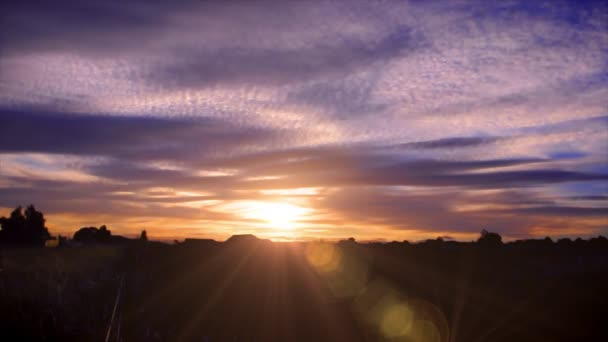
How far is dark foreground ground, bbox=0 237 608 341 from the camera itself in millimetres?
25703

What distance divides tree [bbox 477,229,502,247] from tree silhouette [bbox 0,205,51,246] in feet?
102

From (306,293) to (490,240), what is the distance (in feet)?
47.5

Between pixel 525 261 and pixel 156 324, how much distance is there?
20441 mm

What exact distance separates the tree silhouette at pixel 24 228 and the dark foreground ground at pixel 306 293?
953cm

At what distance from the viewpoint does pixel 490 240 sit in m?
39.5

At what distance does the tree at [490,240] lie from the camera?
126 ft

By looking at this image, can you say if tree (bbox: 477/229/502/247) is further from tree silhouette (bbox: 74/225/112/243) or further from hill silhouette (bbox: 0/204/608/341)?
tree silhouette (bbox: 74/225/112/243)

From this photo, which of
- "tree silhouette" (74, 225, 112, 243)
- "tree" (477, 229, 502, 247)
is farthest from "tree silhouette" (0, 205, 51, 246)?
"tree" (477, 229, 502, 247)

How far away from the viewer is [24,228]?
45.0 metres

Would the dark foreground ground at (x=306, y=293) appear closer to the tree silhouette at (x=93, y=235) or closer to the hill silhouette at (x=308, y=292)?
the hill silhouette at (x=308, y=292)

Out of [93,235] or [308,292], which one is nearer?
[308,292]

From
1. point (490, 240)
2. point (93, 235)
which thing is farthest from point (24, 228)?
point (490, 240)

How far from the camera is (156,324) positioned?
92.6ft

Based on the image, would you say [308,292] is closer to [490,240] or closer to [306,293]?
[306,293]
